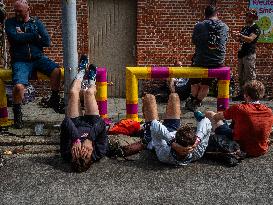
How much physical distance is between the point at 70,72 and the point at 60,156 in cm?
138

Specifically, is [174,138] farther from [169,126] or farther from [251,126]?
[251,126]

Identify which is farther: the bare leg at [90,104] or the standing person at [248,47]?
the standing person at [248,47]

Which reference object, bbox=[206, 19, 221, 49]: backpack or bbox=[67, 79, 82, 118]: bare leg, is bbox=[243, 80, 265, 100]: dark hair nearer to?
bbox=[206, 19, 221, 49]: backpack

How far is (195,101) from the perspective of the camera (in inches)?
342

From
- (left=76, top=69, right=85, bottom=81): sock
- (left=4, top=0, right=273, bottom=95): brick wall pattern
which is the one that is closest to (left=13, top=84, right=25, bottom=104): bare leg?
(left=76, top=69, right=85, bottom=81): sock

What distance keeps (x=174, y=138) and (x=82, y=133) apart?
1.34 metres

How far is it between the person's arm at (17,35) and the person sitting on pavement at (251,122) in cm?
347

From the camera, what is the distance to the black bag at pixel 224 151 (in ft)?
20.2

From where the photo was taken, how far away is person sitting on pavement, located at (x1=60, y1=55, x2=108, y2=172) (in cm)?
580

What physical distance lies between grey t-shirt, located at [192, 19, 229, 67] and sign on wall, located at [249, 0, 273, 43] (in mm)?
3880

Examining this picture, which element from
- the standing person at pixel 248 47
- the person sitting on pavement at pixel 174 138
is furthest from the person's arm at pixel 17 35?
the standing person at pixel 248 47

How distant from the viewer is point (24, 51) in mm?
→ 7316

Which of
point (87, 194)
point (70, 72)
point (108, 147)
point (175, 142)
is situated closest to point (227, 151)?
point (175, 142)

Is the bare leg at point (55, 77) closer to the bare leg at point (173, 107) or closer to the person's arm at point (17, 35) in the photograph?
the person's arm at point (17, 35)
